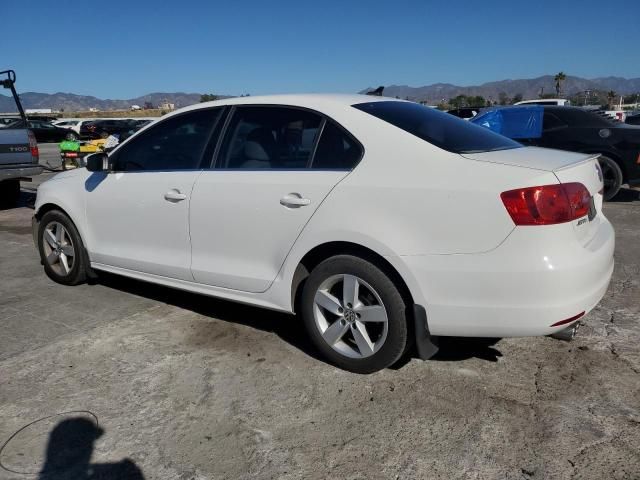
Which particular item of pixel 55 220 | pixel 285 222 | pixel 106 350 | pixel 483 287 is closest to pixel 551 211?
pixel 483 287

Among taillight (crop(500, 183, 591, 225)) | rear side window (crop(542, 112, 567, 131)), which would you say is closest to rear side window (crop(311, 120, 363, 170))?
taillight (crop(500, 183, 591, 225))

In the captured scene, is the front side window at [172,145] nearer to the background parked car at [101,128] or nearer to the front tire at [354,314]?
the front tire at [354,314]

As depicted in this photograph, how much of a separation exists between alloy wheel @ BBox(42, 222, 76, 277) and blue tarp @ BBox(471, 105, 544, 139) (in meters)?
7.70

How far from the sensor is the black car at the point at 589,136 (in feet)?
27.8

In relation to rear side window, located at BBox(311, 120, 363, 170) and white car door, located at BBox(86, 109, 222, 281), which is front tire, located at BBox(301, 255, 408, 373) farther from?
white car door, located at BBox(86, 109, 222, 281)

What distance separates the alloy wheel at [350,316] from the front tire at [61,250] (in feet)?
8.20

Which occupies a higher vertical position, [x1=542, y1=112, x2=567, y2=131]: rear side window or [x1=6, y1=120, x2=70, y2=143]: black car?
[x1=542, y1=112, x2=567, y2=131]: rear side window

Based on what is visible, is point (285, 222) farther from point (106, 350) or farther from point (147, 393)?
point (106, 350)

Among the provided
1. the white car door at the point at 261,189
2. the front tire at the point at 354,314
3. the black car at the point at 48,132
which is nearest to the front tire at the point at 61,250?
the white car door at the point at 261,189

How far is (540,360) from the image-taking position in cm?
341

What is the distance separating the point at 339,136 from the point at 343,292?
928 millimetres

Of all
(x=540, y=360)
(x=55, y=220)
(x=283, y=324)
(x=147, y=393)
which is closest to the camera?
(x=147, y=393)

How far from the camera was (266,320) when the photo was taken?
4.18 m

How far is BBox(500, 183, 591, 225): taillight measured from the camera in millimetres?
2596
